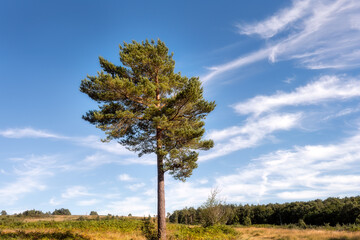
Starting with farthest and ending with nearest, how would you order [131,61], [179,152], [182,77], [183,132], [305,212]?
1. [305,212]
2. [182,77]
3. [131,61]
4. [179,152]
5. [183,132]

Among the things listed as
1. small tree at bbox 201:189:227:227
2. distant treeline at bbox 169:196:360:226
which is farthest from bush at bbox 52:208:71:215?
small tree at bbox 201:189:227:227

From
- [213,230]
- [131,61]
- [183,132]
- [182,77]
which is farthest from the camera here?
[213,230]

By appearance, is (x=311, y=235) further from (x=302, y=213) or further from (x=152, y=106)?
(x=302, y=213)

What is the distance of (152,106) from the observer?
15.4 meters

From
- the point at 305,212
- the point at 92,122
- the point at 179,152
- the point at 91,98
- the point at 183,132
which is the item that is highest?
the point at 91,98

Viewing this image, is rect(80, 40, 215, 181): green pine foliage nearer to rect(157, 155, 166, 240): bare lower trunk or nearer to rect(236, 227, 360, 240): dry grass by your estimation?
rect(157, 155, 166, 240): bare lower trunk

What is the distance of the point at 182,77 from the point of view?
18125 mm

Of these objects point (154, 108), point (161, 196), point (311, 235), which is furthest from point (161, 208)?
point (311, 235)

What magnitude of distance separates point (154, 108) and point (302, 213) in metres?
→ 57.8

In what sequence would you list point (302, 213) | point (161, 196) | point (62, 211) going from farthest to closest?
1. point (62, 211)
2. point (302, 213)
3. point (161, 196)

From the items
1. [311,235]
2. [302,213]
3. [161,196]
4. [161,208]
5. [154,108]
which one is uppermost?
[154,108]

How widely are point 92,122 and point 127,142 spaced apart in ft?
9.27

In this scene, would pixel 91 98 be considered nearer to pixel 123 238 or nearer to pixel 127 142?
pixel 127 142

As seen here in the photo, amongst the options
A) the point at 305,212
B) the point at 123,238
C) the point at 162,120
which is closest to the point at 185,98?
the point at 162,120
